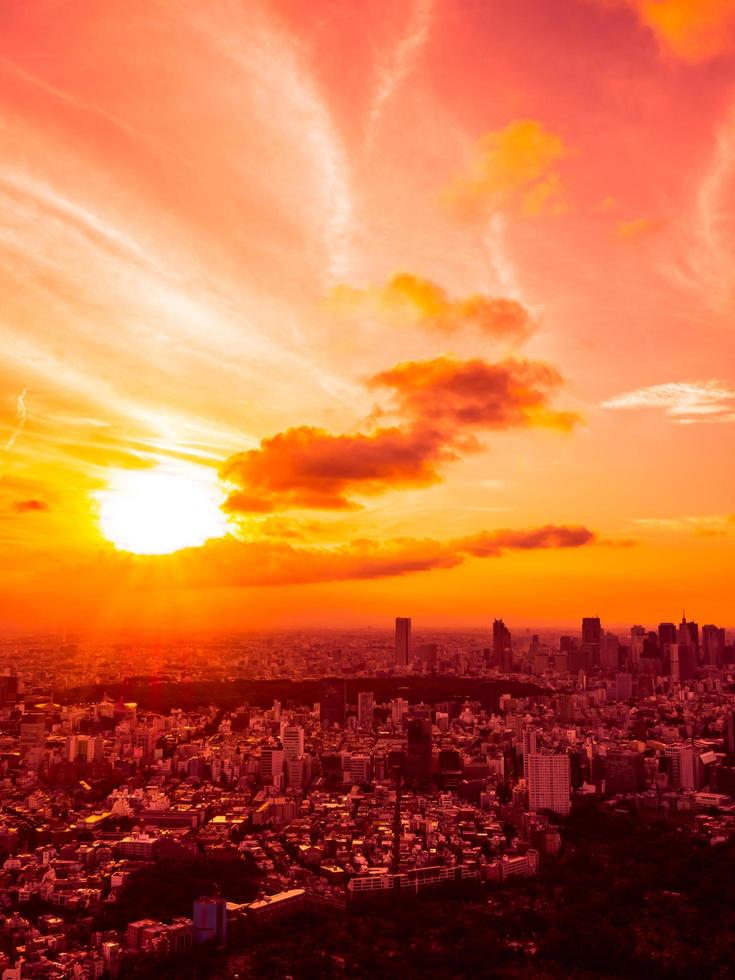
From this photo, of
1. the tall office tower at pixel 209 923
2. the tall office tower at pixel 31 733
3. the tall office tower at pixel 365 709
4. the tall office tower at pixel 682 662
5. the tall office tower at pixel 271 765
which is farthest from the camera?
the tall office tower at pixel 682 662

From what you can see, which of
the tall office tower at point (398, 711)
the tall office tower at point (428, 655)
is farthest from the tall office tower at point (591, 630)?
the tall office tower at point (398, 711)

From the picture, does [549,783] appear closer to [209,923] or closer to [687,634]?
[209,923]

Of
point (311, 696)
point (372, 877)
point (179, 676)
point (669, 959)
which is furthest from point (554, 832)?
point (179, 676)

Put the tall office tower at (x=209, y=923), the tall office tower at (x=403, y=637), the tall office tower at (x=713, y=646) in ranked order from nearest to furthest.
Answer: the tall office tower at (x=209, y=923) < the tall office tower at (x=713, y=646) < the tall office tower at (x=403, y=637)

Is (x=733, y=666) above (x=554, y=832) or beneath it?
above

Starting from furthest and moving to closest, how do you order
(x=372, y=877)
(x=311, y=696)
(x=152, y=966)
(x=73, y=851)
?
(x=311, y=696), (x=73, y=851), (x=372, y=877), (x=152, y=966)

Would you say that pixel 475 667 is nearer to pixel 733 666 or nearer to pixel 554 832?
pixel 733 666

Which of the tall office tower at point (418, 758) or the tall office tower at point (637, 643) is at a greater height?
the tall office tower at point (637, 643)

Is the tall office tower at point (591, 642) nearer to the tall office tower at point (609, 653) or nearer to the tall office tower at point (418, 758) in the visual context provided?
the tall office tower at point (609, 653)
